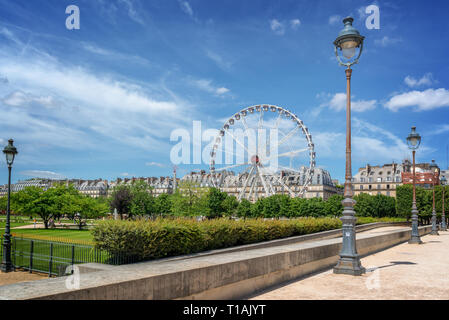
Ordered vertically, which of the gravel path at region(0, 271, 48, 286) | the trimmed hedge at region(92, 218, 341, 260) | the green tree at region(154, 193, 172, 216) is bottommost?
the green tree at region(154, 193, 172, 216)

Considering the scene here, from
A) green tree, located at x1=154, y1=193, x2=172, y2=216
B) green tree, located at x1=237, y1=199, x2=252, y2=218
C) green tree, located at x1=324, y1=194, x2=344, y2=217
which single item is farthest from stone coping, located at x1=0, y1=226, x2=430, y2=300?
green tree, located at x1=154, y1=193, x2=172, y2=216

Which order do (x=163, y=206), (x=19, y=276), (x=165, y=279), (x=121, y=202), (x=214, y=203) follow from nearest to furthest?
(x=165, y=279), (x=19, y=276), (x=214, y=203), (x=121, y=202), (x=163, y=206)

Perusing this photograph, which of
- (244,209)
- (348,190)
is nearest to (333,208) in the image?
(244,209)

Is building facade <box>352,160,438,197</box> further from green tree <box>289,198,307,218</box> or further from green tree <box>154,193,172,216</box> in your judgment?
green tree <box>154,193,172,216</box>

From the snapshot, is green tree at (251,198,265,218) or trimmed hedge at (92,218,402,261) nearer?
trimmed hedge at (92,218,402,261)

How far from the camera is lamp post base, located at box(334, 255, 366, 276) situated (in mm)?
10734

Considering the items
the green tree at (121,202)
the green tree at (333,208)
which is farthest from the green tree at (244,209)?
the green tree at (121,202)

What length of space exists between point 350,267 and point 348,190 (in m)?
2.30

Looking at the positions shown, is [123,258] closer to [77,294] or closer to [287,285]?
[287,285]

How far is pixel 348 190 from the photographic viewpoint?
38.5 feet

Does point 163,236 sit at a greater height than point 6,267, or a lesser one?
greater

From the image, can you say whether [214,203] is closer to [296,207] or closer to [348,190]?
[296,207]
